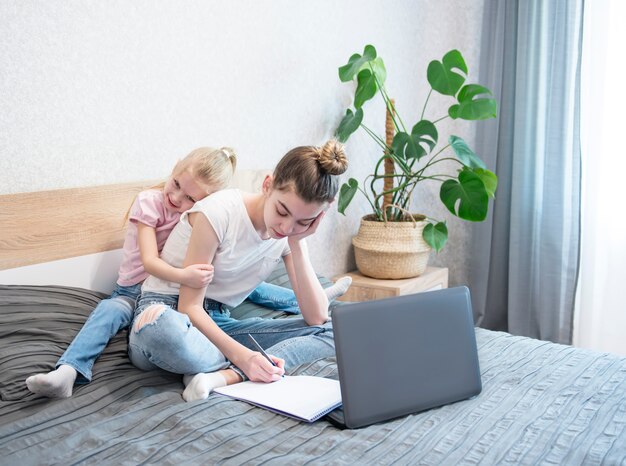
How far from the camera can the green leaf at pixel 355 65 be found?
8.65 ft

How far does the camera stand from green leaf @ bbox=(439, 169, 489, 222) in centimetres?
273

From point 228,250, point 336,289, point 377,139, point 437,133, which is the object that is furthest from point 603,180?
point 228,250

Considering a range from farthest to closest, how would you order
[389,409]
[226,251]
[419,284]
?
[419,284]
[226,251]
[389,409]

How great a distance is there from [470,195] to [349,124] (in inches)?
22.6

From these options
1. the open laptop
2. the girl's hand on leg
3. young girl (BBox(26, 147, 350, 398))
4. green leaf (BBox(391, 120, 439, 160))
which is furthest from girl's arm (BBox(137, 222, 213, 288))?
green leaf (BBox(391, 120, 439, 160))

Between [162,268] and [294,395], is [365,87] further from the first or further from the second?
[294,395]

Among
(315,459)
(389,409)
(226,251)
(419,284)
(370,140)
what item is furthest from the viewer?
(370,140)

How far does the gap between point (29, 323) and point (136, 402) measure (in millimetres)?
352

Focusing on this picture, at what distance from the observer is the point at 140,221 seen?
191cm

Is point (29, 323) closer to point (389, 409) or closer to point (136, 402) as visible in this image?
point (136, 402)

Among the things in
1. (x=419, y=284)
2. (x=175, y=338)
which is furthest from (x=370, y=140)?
(x=175, y=338)

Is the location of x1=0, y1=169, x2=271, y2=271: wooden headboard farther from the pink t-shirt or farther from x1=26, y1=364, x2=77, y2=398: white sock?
x1=26, y1=364, x2=77, y2=398: white sock

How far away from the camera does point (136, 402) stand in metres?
1.44

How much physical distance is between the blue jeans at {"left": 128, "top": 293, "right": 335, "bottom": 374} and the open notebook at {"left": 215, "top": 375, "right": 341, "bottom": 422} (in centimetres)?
11
